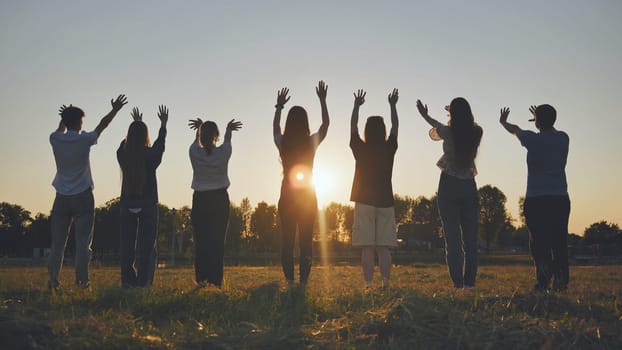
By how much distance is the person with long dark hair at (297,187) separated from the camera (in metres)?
8.11

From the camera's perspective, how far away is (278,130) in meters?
8.59

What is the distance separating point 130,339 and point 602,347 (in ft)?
12.4

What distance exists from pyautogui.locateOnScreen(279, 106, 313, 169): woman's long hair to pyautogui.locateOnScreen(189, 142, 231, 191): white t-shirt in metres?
1.06

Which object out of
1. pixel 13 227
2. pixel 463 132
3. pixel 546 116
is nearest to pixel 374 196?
pixel 463 132

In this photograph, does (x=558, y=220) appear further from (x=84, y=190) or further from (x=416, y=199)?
(x=416, y=199)

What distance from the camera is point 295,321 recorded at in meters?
5.28

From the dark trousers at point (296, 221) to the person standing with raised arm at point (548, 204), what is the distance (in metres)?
3.44

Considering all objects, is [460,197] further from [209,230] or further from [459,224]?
[209,230]

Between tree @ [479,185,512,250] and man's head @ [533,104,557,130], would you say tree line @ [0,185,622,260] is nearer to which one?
tree @ [479,185,512,250]

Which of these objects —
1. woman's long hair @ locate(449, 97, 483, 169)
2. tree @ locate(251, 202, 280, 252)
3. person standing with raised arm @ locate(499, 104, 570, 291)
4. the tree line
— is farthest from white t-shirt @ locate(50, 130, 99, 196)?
tree @ locate(251, 202, 280, 252)

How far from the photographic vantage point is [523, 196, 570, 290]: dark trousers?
8.08 metres

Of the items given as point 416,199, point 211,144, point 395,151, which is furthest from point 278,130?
point 416,199

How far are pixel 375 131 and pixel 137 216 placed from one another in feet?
13.6

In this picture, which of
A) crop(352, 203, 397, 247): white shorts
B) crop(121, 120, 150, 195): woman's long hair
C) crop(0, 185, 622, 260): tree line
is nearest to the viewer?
crop(352, 203, 397, 247): white shorts
